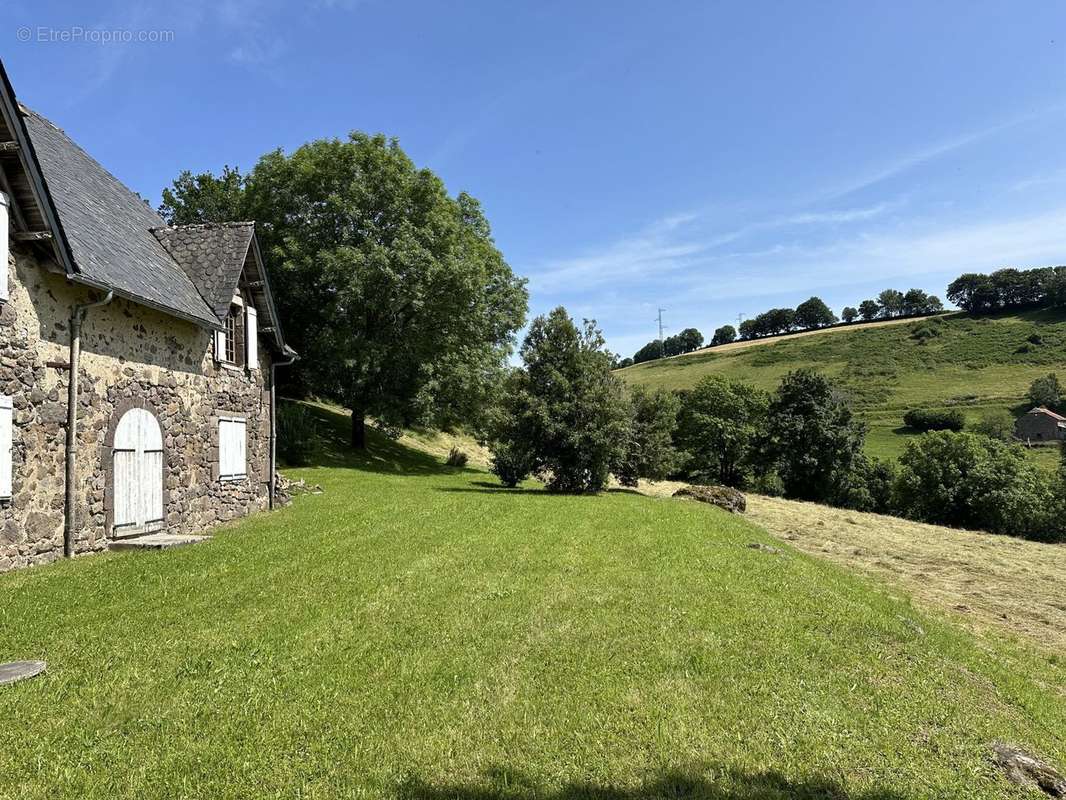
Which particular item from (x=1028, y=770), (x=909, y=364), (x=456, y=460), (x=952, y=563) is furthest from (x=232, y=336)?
(x=909, y=364)

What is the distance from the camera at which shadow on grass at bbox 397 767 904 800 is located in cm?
391

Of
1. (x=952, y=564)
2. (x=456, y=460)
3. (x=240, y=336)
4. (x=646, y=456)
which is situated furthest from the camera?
(x=456, y=460)

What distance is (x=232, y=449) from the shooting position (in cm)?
1581

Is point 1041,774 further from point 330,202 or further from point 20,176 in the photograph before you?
point 330,202

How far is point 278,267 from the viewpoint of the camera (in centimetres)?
2839

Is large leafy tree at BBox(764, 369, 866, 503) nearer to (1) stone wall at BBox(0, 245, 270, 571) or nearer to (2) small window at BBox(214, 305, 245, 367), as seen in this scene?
(2) small window at BBox(214, 305, 245, 367)

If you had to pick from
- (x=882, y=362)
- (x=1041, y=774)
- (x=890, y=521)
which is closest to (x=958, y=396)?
(x=882, y=362)

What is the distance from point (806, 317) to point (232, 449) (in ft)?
450

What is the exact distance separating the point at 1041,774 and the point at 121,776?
20.9 feet

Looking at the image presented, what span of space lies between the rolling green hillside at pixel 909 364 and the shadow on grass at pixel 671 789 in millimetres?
62837

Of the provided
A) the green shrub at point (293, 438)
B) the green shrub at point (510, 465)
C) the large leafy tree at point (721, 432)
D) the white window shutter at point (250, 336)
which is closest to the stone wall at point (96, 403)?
the white window shutter at point (250, 336)

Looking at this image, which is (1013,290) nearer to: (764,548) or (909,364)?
(909,364)

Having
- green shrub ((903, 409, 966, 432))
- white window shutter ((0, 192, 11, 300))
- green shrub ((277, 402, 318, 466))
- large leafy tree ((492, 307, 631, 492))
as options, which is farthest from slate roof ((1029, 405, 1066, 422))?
white window shutter ((0, 192, 11, 300))

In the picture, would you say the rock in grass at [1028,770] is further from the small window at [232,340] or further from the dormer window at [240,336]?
the dormer window at [240,336]
